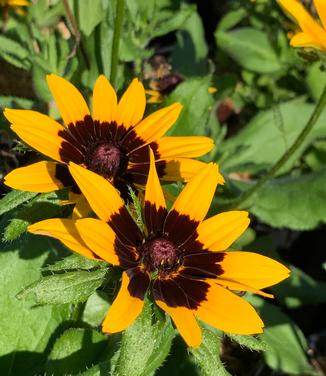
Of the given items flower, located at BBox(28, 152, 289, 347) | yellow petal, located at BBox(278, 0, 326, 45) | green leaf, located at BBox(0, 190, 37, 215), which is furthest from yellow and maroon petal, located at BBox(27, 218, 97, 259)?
yellow petal, located at BBox(278, 0, 326, 45)

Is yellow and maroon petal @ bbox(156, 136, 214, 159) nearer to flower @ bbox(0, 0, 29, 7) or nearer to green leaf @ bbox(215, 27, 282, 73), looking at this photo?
flower @ bbox(0, 0, 29, 7)

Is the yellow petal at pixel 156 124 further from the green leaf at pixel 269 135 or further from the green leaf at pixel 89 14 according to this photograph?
the green leaf at pixel 269 135

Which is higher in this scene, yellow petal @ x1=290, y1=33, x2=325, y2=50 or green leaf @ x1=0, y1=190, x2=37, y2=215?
yellow petal @ x1=290, y1=33, x2=325, y2=50

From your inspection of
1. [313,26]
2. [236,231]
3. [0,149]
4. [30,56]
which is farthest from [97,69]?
[236,231]

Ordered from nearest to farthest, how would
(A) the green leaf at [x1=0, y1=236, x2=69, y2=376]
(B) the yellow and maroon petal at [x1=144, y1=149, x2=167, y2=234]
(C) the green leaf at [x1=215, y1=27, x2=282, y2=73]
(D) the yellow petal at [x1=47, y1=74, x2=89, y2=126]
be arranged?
(B) the yellow and maroon petal at [x1=144, y1=149, x2=167, y2=234] → (D) the yellow petal at [x1=47, y1=74, x2=89, y2=126] → (A) the green leaf at [x1=0, y1=236, x2=69, y2=376] → (C) the green leaf at [x1=215, y1=27, x2=282, y2=73]

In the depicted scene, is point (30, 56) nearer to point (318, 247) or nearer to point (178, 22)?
point (178, 22)

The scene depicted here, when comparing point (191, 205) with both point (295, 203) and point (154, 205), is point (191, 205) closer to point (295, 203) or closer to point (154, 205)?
point (154, 205)

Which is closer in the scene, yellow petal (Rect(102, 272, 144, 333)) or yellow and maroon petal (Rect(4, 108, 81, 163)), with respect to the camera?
yellow petal (Rect(102, 272, 144, 333))

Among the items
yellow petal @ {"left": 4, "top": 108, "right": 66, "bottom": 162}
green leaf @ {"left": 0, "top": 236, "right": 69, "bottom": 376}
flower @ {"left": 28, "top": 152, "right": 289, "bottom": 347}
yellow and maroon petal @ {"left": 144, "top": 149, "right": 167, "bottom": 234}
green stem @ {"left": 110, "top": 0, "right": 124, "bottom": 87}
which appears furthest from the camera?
green leaf @ {"left": 0, "top": 236, "right": 69, "bottom": 376}
